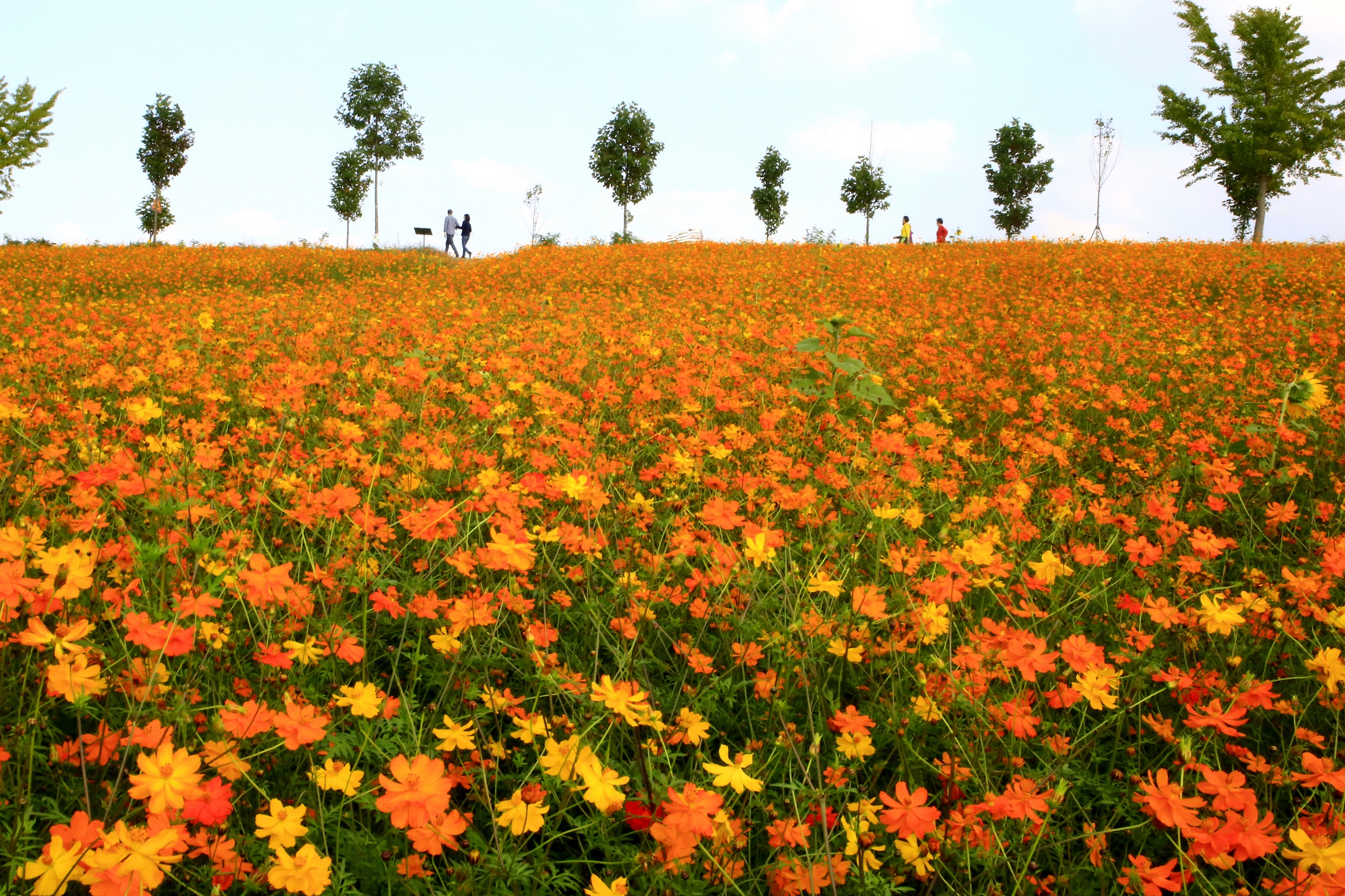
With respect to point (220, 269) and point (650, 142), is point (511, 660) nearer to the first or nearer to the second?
point (220, 269)

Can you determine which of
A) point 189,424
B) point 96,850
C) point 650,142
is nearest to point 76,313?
point 189,424

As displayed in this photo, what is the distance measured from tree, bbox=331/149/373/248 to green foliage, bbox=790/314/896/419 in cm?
3393

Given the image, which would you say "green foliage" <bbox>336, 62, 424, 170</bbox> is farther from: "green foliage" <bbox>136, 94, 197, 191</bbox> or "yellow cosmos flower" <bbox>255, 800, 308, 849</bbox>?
"yellow cosmos flower" <bbox>255, 800, 308, 849</bbox>

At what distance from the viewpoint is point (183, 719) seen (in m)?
1.48

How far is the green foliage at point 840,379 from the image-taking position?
3676 mm

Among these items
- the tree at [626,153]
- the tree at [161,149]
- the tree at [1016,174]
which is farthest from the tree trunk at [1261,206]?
the tree at [161,149]

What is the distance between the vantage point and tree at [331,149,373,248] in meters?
33.6

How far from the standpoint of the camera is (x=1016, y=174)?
35656 millimetres

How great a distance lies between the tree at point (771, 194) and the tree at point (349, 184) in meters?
17.4

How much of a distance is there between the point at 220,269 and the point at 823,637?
1422cm

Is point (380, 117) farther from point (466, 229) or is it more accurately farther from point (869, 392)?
point (869, 392)

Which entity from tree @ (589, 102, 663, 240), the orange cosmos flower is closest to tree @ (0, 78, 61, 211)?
tree @ (589, 102, 663, 240)

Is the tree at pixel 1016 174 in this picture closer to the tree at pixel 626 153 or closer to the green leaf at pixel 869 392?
the tree at pixel 626 153

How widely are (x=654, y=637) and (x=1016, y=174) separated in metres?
39.4
